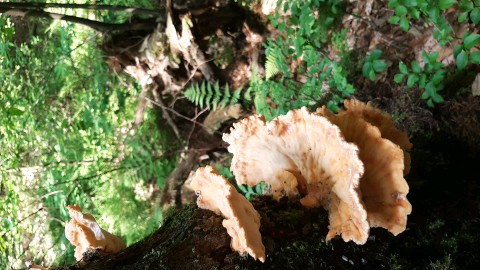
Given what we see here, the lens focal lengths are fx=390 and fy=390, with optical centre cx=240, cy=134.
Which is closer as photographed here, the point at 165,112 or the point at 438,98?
the point at 438,98

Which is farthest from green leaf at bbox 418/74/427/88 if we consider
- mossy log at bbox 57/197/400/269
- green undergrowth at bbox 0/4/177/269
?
green undergrowth at bbox 0/4/177/269

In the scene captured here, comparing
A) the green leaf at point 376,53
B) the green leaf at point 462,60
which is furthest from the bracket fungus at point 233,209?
the green leaf at point 376,53

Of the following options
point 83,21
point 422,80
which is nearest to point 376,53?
point 422,80

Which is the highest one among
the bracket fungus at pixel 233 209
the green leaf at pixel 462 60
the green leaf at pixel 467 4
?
the green leaf at pixel 467 4

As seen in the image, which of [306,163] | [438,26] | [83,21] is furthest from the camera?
[83,21]

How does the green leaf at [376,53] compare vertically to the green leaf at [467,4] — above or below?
below

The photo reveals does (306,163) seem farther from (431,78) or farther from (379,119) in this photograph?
(431,78)

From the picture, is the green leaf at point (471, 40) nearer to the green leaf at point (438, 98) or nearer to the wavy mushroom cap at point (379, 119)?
the green leaf at point (438, 98)

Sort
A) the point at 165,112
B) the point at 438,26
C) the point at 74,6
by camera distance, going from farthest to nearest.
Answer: the point at 165,112 → the point at 74,6 → the point at 438,26
